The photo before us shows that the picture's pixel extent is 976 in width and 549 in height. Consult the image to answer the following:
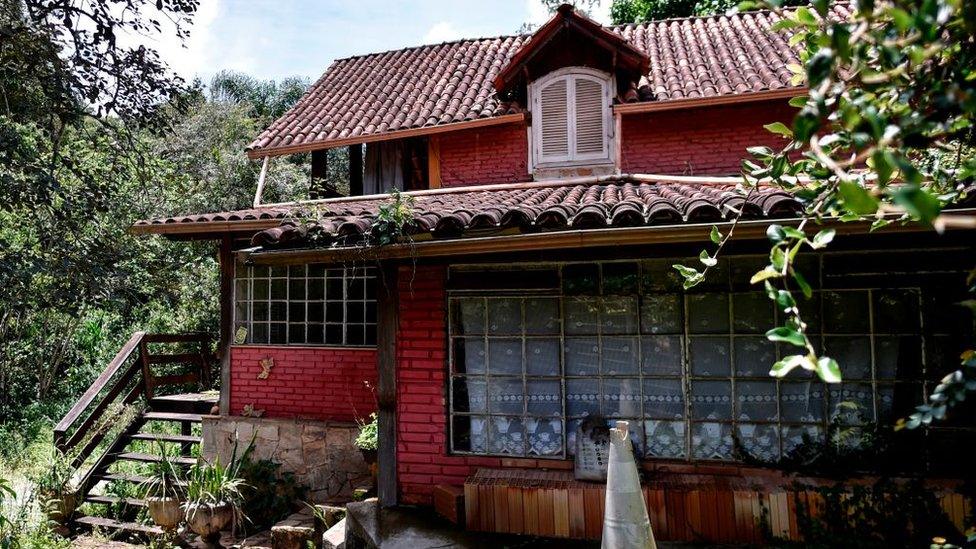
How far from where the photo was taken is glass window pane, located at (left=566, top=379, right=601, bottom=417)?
228 inches

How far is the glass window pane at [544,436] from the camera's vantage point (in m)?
5.87

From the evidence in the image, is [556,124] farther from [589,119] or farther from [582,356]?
[582,356]

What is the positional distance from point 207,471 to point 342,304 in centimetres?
266

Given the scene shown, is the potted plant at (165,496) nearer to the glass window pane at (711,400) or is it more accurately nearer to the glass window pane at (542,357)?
the glass window pane at (542,357)

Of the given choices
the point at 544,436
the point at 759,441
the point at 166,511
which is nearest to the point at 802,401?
the point at 759,441

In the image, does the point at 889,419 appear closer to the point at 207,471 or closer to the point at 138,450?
the point at 207,471

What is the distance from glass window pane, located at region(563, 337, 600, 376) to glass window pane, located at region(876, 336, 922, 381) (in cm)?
228

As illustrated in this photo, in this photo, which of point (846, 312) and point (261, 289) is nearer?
point (846, 312)

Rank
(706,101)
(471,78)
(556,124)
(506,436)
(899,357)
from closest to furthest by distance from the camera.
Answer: (899,357)
(506,436)
(706,101)
(556,124)
(471,78)

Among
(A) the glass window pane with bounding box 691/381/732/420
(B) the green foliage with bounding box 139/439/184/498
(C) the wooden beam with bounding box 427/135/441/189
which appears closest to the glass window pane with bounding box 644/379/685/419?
(A) the glass window pane with bounding box 691/381/732/420

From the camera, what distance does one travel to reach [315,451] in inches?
331

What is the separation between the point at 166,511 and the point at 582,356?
5.42m

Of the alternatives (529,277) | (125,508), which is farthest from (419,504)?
(125,508)

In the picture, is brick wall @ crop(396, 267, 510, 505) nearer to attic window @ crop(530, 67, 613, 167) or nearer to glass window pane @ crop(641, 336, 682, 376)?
glass window pane @ crop(641, 336, 682, 376)
